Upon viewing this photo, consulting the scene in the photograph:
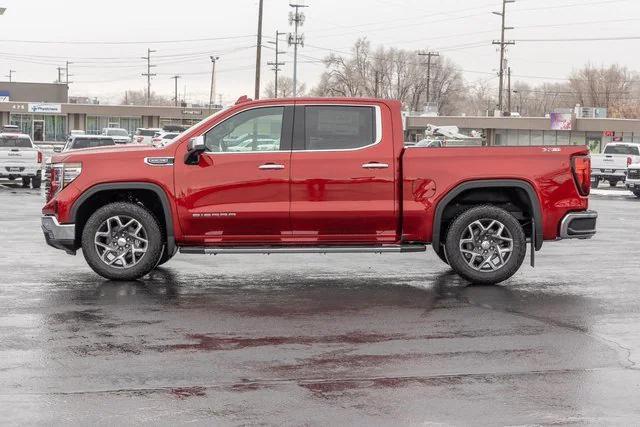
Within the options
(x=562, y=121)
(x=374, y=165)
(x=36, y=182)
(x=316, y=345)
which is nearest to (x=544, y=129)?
(x=562, y=121)

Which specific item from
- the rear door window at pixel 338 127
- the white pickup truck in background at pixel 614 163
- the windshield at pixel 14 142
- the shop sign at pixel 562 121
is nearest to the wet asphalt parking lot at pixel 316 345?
the rear door window at pixel 338 127

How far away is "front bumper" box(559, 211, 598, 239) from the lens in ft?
37.7

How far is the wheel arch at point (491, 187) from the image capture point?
37.0ft

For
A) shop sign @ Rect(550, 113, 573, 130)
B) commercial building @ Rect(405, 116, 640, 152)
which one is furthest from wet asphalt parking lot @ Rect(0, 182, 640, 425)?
shop sign @ Rect(550, 113, 573, 130)

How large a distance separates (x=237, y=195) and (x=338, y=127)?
52.3 inches

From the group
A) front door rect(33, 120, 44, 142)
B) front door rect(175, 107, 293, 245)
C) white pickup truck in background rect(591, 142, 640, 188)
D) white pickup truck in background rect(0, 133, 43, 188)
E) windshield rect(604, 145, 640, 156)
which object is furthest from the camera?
front door rect(33, 120, 44, 142)

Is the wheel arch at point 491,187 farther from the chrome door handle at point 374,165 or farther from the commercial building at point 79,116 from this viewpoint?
the commercial building at point 79,116

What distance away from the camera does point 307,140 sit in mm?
11312

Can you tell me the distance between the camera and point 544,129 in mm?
86750

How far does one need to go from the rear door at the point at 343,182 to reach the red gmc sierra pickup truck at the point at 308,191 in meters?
0.01

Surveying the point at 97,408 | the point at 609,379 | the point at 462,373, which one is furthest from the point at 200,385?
the point at 609,379

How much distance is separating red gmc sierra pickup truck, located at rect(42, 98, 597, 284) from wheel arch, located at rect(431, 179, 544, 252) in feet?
0.04

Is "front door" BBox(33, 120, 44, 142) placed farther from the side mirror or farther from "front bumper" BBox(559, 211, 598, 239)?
"front bumper" BBox(559, 211, 598, 239)

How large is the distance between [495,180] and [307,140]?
6.73 ft
